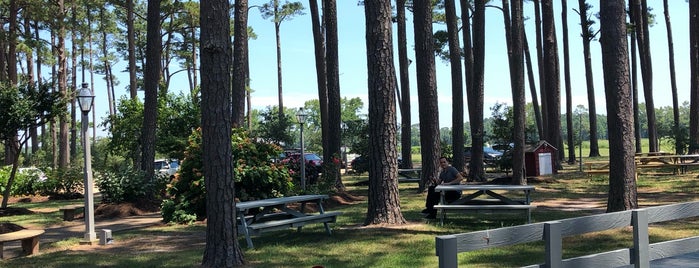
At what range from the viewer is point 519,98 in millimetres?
19844

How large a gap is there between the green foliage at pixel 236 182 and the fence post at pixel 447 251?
9197mm

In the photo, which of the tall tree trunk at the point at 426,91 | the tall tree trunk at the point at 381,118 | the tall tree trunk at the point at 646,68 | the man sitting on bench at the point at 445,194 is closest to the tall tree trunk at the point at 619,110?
the man sitting on bench at the point at 445,194

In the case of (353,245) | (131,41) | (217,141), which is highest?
(131,41)

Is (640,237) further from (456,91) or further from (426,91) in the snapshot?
(456,91)

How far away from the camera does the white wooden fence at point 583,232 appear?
431cm

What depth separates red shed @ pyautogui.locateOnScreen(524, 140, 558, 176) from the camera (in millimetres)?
24219

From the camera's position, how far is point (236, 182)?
13250 mm

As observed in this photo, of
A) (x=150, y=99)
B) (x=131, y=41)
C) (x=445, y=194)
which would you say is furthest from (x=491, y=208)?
(x=131, y=41)

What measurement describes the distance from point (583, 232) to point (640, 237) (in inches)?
27.9

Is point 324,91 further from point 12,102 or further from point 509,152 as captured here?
point 12,102

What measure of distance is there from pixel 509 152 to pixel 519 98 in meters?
6.25

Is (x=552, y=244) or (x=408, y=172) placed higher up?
(x=408, y=172)

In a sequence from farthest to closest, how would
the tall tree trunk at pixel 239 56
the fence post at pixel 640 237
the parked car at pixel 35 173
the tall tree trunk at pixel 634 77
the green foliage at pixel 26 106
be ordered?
the tall tree trunk at pixel 634 77
the parked car at pixel 35 173
the tall tree trunk at pixel 239 56
the green foliage at pixel 26 106
the fence post at pixel 640 237

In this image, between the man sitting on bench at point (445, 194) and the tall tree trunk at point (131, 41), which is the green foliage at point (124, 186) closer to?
the man sitting on bench at point (445, 194)
